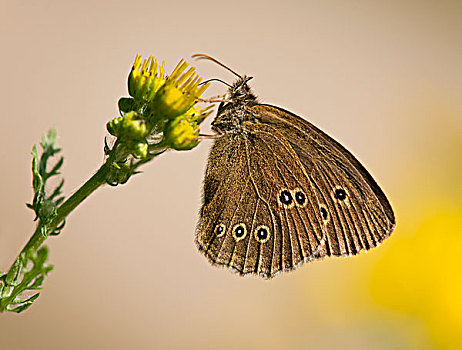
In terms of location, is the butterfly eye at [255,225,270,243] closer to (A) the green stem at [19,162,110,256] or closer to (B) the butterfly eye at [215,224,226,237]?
(B) the butterfly eye at [215,224,226,237]

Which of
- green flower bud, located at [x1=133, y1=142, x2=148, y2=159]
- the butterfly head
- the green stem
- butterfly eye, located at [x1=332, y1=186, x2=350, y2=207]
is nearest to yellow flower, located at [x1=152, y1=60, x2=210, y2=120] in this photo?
green flower bud, located at [x1=133, y1=142, x2=148, y2=159]

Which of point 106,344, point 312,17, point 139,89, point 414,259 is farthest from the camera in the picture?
point 312,17

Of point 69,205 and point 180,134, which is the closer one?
point 69,205

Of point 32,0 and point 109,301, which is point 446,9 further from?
point 109,301

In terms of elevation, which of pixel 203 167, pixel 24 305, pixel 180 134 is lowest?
pixel 24 305

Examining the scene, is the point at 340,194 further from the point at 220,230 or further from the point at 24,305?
the point at 24,305

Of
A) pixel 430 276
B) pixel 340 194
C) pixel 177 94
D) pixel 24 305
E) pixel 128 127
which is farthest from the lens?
pixel 430 276

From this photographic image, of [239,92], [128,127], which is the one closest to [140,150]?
[128,127]

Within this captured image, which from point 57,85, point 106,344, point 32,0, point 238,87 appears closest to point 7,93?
point 57,85
